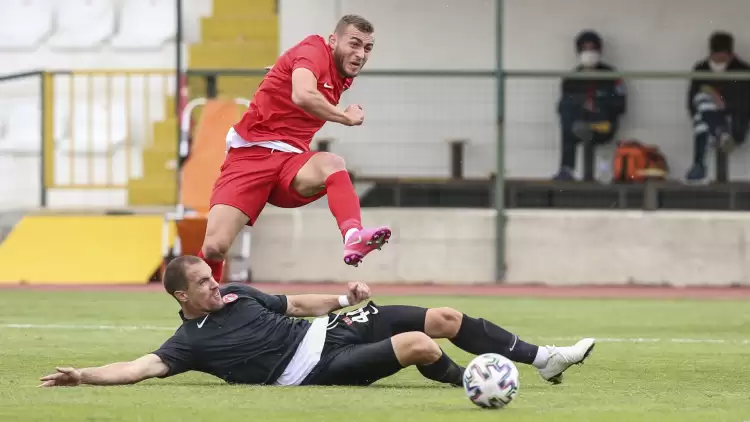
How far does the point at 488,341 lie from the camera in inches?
342

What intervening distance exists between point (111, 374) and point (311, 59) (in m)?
3.06

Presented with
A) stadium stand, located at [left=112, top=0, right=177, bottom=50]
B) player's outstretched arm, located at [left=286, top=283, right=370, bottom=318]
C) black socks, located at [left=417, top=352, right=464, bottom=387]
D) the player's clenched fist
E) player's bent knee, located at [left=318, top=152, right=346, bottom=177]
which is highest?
stadium stand, located at [left=112, top=0, right=177, bottom=50]

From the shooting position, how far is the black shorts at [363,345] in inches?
327

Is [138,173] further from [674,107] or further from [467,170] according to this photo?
[674,107]

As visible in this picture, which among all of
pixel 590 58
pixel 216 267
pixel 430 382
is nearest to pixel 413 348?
pixel 430 382

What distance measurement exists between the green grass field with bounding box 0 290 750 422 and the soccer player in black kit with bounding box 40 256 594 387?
0.12 meters

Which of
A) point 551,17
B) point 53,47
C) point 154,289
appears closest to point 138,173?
point 53,47

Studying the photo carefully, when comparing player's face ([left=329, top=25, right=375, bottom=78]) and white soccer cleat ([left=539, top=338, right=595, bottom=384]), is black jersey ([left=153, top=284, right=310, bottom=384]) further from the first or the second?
player's face ([left=329, top=25, right=375, bottom=78])

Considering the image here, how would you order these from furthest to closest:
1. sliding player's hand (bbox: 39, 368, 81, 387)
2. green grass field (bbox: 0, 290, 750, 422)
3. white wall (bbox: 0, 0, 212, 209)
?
white wall (bbox: 0, 0, 212, 209) → sliding player's hand (bbox: 39, 368, 81, 387) → green grass field (bbox: 0, 290, 750, 422)

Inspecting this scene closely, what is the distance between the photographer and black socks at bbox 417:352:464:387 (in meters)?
8.45

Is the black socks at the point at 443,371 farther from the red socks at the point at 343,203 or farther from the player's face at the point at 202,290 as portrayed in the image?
the red socks at the point at 343,203

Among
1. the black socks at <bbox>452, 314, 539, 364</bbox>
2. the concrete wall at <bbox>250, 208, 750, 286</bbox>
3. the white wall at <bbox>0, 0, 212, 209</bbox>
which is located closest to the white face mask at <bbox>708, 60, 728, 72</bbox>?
the concrete wall at <bbox>250, 208, 750, 286</bbox>

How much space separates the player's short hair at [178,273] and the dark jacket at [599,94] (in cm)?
1135

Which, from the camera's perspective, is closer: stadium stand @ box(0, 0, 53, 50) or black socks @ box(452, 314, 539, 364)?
black socks @ box(452, 314, 539, 364)
